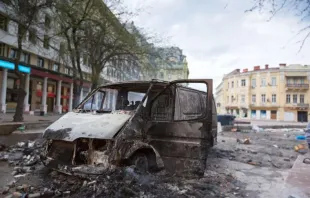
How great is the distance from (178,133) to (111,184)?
5.59 feet

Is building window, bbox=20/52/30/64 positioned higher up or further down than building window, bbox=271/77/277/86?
further down

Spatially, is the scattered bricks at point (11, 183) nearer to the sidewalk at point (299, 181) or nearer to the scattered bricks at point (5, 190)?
the scattered bricks at point (5, 190)

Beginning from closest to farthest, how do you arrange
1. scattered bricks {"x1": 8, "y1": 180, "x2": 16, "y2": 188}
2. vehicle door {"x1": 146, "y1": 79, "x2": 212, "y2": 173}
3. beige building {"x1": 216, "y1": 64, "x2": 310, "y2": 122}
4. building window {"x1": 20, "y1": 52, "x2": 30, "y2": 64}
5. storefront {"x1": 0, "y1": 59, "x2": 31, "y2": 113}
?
scattered bricks {"x1": 8, "y1": 180, "x2": 16, "y2": 188}, vehicle door {"x1": 146, "y1": 79, "x2": 212, "y2": 173}, storefront {"x1": 0, "y1": 59, "x2": 31, "y2": 113}, building window {"x1": 20, "y1": 52, "x2": 30, "y2": 64}, beige building {"x1": 216, "y1": 64, "x2": 310, "y2": 122}

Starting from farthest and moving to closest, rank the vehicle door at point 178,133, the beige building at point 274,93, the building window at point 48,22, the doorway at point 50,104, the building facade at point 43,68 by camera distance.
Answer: the beige building at point 274,93 → the doorway at point 50,104 → the building facade at point 43,68 → the building window at point 48,22 → the vehicle door at point 178,133

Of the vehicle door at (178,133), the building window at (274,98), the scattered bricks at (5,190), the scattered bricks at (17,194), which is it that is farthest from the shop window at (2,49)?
the building window at (274,98)

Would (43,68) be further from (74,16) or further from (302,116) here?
(302,116)

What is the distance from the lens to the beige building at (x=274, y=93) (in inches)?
2243

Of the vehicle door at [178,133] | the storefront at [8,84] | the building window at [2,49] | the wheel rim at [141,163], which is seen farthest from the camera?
the building window at [2,49]

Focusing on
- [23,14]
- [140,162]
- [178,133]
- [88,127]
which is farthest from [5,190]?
[23,14]

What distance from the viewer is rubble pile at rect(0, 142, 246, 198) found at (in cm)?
402

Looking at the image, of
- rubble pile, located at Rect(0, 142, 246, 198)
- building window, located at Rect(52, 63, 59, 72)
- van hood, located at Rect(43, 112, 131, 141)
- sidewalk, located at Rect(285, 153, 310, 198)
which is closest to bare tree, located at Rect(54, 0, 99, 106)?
rubble pile, located at Rect(0, 142, 246, 198)

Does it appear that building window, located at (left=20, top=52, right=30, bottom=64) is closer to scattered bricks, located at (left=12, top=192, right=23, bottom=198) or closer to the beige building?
scattered bricks, located at (left=12, top=192, right=23, bottom=198)

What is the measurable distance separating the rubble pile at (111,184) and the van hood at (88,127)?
575mm

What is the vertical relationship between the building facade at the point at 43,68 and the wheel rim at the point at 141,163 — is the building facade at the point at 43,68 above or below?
above
